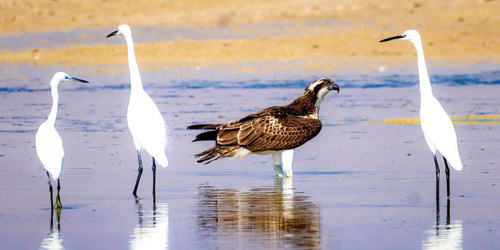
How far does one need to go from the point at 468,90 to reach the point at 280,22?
17358 millimetres

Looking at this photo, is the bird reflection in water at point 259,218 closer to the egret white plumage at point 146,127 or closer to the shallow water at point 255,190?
the shallow water at point 255,190

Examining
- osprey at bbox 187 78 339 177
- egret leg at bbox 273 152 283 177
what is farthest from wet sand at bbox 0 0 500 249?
osprey at bbox 187 78 339 177

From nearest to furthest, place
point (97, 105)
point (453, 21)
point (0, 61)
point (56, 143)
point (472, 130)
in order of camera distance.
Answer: point (56, 143), point (472, 130), point (97, 105), point (0, 61), point (453, 21)

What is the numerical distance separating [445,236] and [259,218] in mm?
1866

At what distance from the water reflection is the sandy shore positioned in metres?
19.6

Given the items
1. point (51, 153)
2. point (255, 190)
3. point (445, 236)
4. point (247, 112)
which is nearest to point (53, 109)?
point (51, 153)

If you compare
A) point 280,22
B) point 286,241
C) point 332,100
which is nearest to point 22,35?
point 280,22

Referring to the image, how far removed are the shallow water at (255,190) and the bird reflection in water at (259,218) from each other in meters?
0.01

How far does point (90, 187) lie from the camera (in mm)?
11367

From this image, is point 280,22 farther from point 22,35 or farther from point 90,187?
point 90,187

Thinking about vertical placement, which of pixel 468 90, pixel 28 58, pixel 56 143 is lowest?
pixel 56 143

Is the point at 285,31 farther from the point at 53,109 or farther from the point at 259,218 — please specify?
the point at 259,218

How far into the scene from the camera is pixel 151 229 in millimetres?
8938

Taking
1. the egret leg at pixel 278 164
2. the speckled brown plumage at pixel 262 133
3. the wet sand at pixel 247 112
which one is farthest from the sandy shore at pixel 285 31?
the egret leg at pixel 278 164
